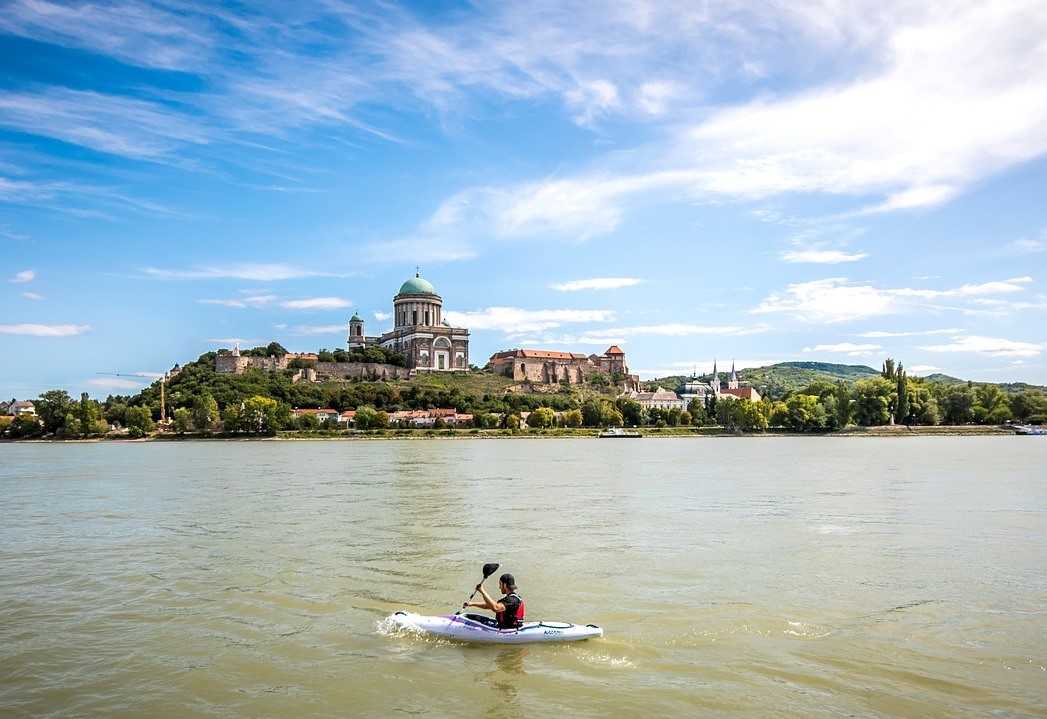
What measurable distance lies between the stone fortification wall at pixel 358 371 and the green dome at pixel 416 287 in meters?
20.2

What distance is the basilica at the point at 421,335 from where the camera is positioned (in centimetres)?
13950

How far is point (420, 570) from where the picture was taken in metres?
16.5

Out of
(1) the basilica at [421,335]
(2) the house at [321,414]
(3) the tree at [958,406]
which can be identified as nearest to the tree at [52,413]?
(2) the house at [321,414]

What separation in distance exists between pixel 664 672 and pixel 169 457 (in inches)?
2197

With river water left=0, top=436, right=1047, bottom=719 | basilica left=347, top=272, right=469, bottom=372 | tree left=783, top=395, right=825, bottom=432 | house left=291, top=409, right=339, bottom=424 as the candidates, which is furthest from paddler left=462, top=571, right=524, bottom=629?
basilica left=347, top=272, right=469, bottom=372

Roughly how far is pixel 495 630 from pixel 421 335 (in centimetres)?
12943

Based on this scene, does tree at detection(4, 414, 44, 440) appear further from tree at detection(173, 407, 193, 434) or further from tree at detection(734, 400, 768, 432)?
tree at detection(734, 400, 768, 432)

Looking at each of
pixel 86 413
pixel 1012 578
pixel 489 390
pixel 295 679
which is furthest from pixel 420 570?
pixel 489 390

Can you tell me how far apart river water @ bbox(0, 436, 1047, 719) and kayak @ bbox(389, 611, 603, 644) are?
161 millimetres

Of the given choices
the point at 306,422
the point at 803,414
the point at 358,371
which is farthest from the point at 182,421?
the point at 803,414

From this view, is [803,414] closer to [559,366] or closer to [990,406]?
[990,406]

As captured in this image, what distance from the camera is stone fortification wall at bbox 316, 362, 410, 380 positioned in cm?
12594

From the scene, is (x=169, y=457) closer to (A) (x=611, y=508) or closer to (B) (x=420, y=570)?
(A) (x=611, y=508)

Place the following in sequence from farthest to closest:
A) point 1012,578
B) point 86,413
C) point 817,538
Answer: point 86,413 < point 817,538 < point 1012,578
